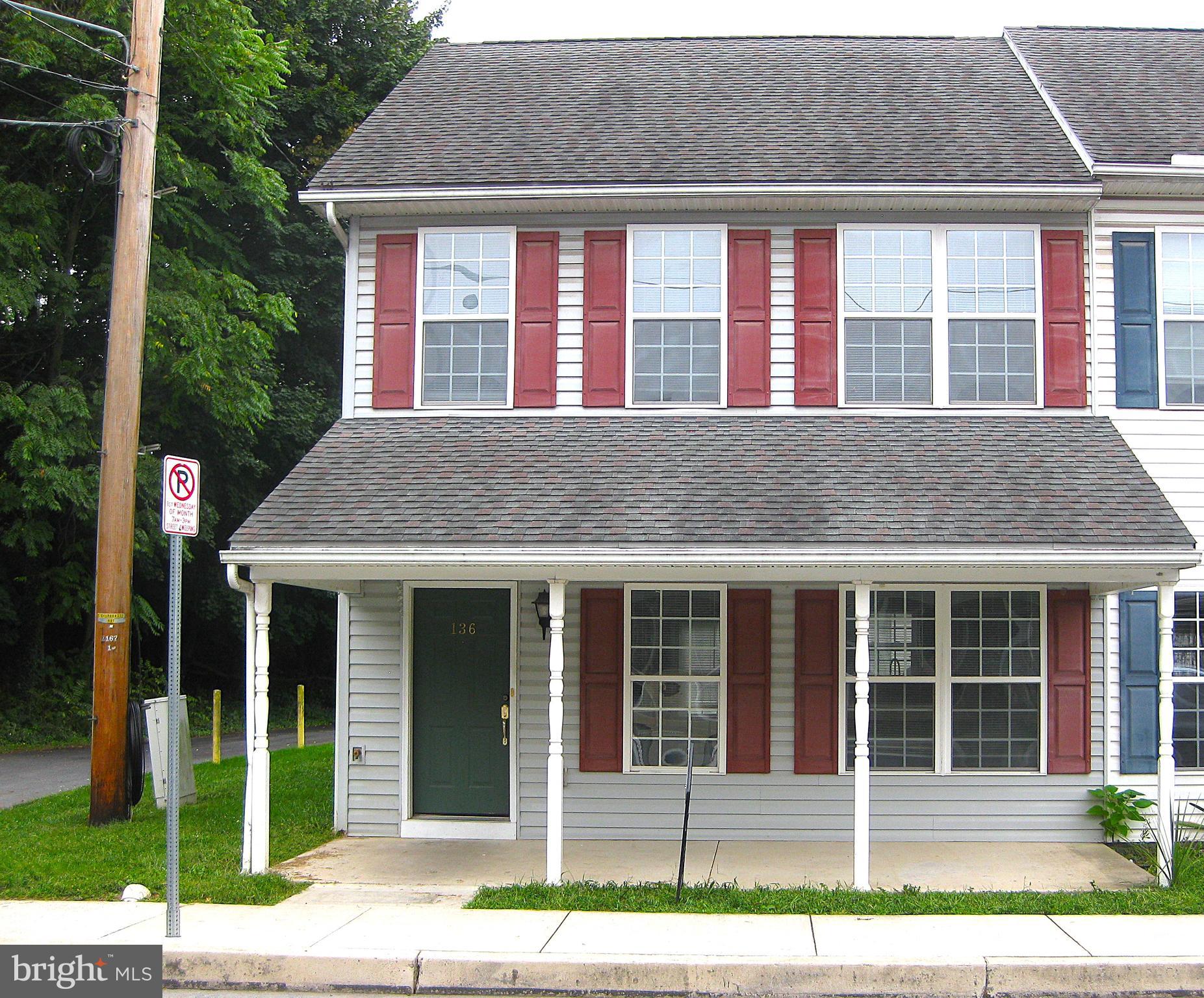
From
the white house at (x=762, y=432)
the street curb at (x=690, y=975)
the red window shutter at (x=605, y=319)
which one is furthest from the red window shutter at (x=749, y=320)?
→ the street curb at (x=690, y=975)

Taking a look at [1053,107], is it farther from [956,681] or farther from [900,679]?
[900,679]

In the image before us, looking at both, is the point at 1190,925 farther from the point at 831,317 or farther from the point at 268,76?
the point at 268,76

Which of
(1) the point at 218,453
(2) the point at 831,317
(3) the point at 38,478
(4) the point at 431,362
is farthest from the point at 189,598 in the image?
(2) the point at 831,317

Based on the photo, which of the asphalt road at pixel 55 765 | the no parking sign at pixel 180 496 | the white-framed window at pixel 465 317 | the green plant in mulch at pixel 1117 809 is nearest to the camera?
the no parking sign at pixel 180 496

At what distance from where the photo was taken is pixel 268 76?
1950 centimetres

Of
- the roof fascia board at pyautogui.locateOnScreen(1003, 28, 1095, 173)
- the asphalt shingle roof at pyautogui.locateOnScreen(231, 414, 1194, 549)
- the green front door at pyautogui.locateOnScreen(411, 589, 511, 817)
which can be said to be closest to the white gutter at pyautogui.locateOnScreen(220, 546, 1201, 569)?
the asphalt shingle roof at pyautogui.locateOnScreen(231, 414, 1194, 549)

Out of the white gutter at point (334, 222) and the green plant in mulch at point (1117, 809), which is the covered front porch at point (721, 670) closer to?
the green plant in mulch at point (1117, 809)

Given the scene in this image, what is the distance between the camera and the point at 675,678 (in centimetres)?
1051

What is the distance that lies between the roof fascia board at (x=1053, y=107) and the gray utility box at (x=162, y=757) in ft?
31.9

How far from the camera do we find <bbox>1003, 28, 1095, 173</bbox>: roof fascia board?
35.0 ft

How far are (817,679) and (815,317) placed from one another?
3264 millimetres

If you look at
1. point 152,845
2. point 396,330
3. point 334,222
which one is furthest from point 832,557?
point 152,845

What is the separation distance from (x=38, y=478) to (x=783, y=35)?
11623 mm

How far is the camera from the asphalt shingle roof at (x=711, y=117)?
10.9m
